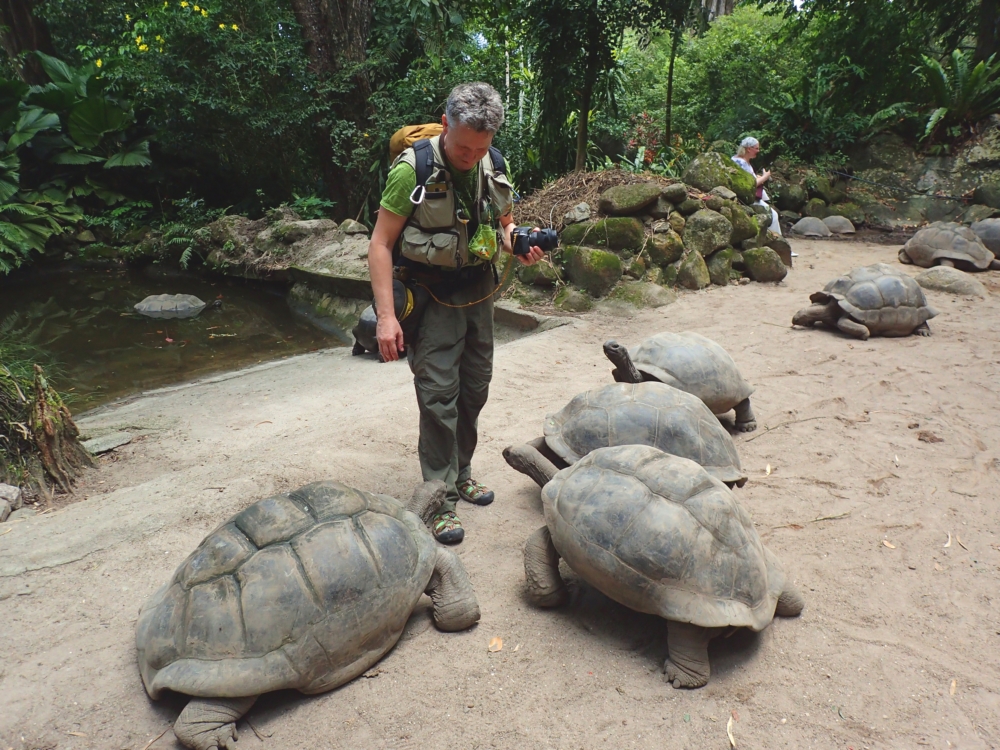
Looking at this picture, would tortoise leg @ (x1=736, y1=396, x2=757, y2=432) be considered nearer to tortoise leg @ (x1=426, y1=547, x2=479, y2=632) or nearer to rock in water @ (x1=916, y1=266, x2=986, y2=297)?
tortoise leg @ (x1=426, y1=547, x2=479, y2=632)

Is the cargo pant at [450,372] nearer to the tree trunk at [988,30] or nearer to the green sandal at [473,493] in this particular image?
the green sandal at [473,493]

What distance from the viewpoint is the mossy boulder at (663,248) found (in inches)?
335

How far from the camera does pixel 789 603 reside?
8.80ft

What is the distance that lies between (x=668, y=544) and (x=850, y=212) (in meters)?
13.5

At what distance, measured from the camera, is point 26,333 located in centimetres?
915

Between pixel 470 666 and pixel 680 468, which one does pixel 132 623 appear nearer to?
pixel 470 666

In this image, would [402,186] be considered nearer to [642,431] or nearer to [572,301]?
[642,431]

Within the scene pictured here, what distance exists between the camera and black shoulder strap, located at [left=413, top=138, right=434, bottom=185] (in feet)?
9.40

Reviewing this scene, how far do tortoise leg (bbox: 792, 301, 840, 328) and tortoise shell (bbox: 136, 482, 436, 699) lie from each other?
19.0 ft

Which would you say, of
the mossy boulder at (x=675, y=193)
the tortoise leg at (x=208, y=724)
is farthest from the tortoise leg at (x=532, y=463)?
the mossy boulder at (x=675, y=193)

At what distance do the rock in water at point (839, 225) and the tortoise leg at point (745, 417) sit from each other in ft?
32.8

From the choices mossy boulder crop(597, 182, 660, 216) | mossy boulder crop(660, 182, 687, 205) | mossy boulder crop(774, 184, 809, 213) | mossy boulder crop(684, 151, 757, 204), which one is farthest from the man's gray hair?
mossy boulder crop(774, 184, 809, 213)

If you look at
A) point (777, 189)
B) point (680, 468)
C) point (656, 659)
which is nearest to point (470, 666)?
point (656, 659)

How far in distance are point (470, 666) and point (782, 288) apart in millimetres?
7780
